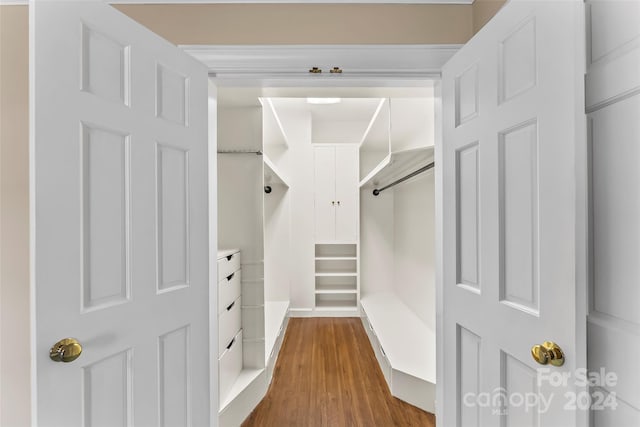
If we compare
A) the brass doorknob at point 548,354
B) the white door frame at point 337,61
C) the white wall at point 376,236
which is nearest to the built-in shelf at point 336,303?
the white wall at point 376,236

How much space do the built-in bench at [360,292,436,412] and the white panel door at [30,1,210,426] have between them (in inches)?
59.0

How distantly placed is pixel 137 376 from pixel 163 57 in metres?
1.25

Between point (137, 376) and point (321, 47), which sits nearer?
point (137, 376)

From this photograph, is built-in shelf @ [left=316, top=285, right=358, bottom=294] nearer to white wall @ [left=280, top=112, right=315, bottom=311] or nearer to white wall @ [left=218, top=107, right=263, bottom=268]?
white wall @ [left=280, top=112, right=315, bottom=311]

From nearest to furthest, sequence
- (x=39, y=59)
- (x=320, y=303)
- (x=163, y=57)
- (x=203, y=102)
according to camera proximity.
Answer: (x=39, y=59) < (x=163, y=57) < (x=203, y=102) < (x=320, y=303)

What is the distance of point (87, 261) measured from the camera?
1.04 m

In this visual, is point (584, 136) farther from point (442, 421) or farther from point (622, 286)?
point (442, 421)

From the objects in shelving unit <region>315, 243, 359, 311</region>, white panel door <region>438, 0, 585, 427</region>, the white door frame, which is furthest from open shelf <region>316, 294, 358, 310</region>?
white panel door <region>438, 0, 585, 427</region>

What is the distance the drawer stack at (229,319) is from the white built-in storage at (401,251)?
119 centimetres

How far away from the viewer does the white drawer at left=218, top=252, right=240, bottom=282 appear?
1.98 metres

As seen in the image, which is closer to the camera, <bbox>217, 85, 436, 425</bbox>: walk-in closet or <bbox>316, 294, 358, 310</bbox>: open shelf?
<bbox>217, 85, 436, 425</bbox>: walk-in closet

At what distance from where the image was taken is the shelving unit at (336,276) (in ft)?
15.3

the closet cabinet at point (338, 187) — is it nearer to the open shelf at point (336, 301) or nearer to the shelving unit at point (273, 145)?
the shelving unit at point (273, 145)

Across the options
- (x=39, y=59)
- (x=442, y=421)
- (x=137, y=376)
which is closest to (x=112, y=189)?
(x=39, y=59)
